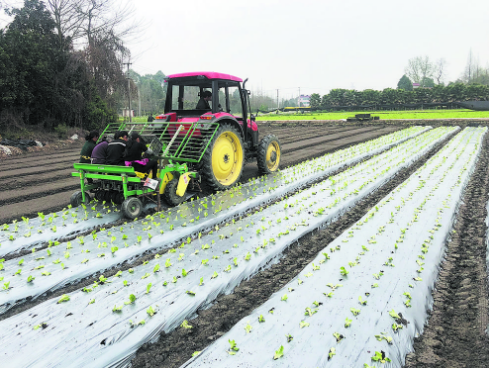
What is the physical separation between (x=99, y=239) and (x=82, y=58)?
58.8ft

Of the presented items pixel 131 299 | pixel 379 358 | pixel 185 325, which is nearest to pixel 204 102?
pixel 131 299

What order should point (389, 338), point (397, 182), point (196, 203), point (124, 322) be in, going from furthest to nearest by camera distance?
1. point (397, 182)
2. point (196, 203)
3. point (124, 322)
4. point (389, 338)

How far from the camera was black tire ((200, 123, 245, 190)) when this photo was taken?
7012 millimetres

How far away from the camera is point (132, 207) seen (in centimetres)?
590

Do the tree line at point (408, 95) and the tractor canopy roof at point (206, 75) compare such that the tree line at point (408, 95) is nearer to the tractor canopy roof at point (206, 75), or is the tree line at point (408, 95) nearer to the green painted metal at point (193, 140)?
the tractor canopy roof at point (206, 75)

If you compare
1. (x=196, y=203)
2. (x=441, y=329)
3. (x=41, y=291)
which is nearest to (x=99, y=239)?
(x=41, y=291)

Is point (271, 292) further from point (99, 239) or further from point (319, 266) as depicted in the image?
point (99, 239)

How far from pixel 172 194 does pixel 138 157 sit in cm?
90

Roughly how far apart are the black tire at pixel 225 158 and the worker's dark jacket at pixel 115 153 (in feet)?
5.12

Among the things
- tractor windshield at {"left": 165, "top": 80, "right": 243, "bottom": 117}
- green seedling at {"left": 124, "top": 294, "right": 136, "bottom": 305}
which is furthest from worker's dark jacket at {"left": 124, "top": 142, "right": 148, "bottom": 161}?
green seedling at {"left": 124, "top": 294, "right": 136, "bottom": 305}

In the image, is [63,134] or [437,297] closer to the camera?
[437,297]

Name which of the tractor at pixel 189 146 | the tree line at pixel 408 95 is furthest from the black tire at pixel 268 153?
the tree line at pixel 408 95

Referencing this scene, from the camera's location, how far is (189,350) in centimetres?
291

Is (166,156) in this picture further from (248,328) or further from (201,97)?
(248,328)
